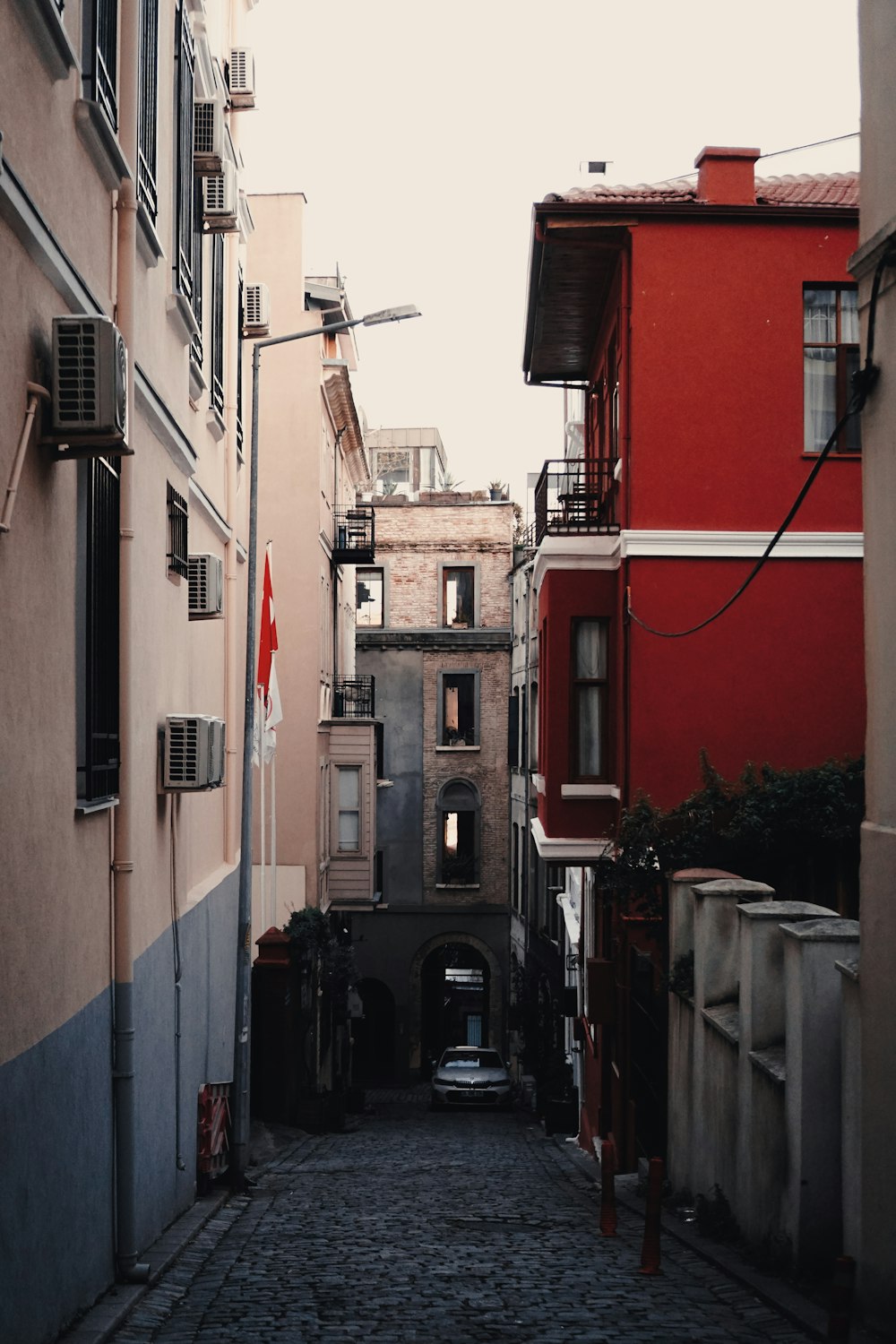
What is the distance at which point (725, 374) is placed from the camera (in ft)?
58.9

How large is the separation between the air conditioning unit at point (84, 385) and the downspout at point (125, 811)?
1980 millimetres

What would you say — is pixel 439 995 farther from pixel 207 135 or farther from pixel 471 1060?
pixel 207 135

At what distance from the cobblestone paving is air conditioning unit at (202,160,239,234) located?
936 cm

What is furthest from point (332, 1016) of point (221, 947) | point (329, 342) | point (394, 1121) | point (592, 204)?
point (592, 204)

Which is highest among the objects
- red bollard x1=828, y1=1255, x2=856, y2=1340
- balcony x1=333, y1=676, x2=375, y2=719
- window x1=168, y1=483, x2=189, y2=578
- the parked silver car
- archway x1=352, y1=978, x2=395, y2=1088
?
window x1=168, y1=483, x2=189, y2=578

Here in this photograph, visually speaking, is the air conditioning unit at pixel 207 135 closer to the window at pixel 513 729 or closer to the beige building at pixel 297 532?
the beige building at pixel 297 532

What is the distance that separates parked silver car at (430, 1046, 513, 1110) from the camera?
34.1 m

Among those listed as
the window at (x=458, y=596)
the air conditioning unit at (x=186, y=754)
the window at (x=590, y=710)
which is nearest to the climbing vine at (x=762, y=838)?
the window at (x=590, y=710)

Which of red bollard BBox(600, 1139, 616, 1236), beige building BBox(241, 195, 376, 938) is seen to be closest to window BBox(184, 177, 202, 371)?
red bollard BBox(600, 1139, 616, 1236)

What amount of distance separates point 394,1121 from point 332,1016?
13.0 ft

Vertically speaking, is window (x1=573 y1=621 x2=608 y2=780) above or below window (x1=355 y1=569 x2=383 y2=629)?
below

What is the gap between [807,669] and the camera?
18062 millimetres

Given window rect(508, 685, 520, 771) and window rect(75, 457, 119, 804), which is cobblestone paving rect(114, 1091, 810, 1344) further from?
window rect(508, 685, 520, 771)

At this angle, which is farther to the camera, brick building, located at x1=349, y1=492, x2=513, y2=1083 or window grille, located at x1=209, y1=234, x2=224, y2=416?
brick building, located at x1=349, y1=492, x2=513, y2=1083
